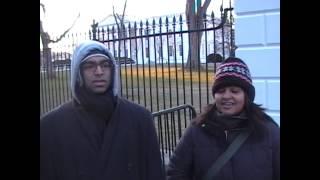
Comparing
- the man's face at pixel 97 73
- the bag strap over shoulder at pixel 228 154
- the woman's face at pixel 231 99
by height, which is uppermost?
the man's face at pixel 97 73

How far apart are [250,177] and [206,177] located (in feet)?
0.57

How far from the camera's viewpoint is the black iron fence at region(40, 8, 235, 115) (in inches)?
108

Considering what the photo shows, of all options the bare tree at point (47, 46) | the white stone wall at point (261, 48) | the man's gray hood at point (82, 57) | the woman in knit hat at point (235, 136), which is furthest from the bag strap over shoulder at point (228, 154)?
the bare tree at point (47, 46)

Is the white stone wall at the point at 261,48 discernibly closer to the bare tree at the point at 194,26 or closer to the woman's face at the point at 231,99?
the bare tree at the point at 194,26

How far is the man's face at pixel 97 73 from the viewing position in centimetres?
180

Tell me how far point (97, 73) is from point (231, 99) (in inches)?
21.0

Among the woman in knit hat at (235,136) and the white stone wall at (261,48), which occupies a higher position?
the white stone wall at (261,48)

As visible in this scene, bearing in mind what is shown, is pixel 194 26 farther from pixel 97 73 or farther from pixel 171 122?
pixel 97 73

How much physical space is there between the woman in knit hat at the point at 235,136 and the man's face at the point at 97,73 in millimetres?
423

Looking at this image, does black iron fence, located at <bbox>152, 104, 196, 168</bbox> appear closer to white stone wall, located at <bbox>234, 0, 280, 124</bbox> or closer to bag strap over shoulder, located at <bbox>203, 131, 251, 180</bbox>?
white stone wall, located at <bbox>234, 0, 280, 124</bbox>
